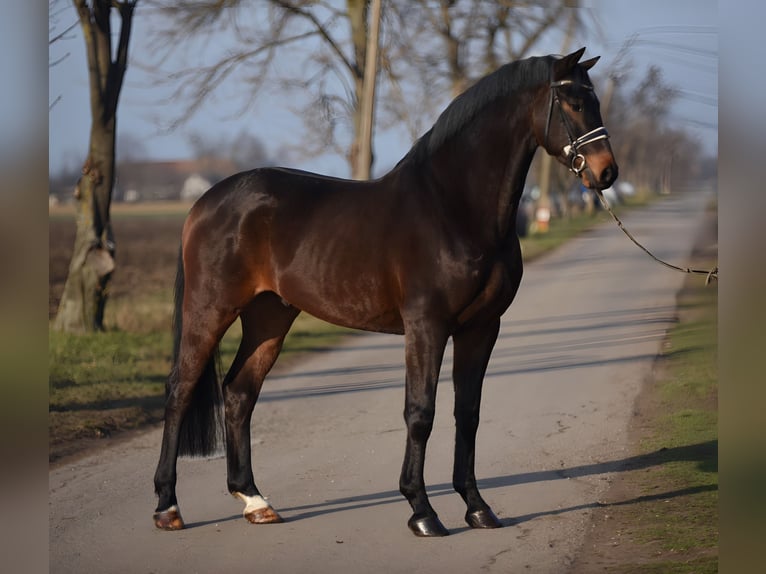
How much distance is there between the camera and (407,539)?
4.76 meters

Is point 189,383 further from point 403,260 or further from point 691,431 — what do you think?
point 691,431

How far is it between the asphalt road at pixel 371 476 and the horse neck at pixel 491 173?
1.25 metres

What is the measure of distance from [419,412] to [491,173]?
4.08 ft

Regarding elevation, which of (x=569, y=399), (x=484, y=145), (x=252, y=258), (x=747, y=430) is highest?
(x=484, y=145)

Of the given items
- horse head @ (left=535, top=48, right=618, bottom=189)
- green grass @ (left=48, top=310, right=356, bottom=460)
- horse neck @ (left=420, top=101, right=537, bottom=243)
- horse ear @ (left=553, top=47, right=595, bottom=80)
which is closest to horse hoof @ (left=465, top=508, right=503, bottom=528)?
horse neck @ (left=420, top=101, right=537, bottom=243)

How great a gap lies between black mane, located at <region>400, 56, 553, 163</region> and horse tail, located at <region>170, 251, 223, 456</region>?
174 cm

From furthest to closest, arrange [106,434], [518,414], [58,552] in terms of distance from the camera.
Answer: [518,414], [106,434], [58,552]

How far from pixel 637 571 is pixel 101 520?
2.82 m

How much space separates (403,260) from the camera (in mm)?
4676

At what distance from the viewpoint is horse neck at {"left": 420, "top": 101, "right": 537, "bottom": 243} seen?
15.2ft

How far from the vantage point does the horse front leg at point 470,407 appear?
4926 millimetres

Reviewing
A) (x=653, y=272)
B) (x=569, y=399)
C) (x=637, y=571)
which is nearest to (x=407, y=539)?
(x=637, y=571)

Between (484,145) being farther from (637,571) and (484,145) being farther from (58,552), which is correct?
(58,552)

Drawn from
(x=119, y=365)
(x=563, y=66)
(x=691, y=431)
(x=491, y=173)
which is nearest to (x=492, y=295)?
(x=491, y=173)
